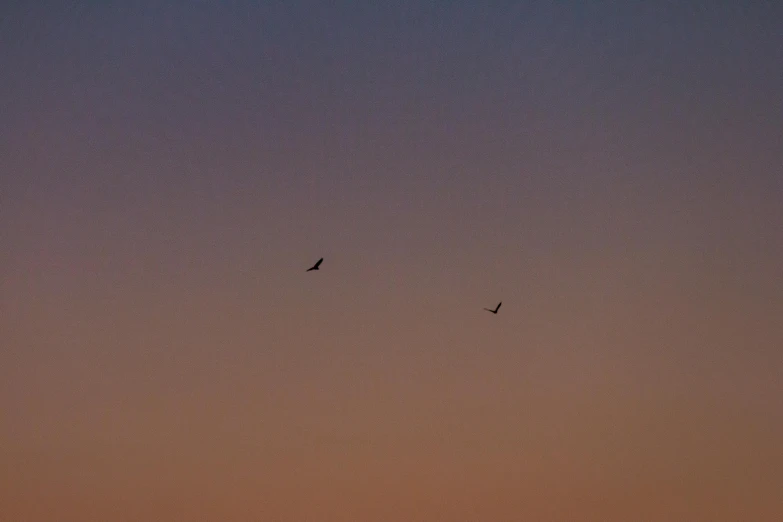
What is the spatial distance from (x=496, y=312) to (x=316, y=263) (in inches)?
119

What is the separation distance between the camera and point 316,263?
47.6 feet

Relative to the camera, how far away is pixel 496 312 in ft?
47.6
